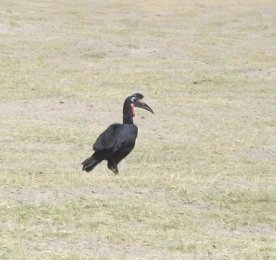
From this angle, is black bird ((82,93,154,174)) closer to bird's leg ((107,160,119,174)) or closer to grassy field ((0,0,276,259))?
bird's leg ((107,160,119,174))

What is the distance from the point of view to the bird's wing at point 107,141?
12.5 metres

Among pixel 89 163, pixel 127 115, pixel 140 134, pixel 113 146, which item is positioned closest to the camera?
pixel 89 163

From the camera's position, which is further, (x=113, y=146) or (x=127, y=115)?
(x=127, y=115)

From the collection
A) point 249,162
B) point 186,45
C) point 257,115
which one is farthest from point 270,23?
point 249,162

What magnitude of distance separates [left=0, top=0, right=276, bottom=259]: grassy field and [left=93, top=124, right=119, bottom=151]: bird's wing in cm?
43

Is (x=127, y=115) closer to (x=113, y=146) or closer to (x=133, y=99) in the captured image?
(x=133, y=99)

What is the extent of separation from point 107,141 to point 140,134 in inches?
235

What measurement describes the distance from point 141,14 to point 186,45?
11705 mm

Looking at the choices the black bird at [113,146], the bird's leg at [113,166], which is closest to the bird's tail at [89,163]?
the black bird at [113,146]

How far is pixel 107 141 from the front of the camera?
41.6 ft

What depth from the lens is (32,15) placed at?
137ft

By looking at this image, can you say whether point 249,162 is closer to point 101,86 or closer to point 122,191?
point 122,191

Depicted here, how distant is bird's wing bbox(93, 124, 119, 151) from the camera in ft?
41.0

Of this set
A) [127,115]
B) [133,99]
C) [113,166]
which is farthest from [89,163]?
[133,99]
